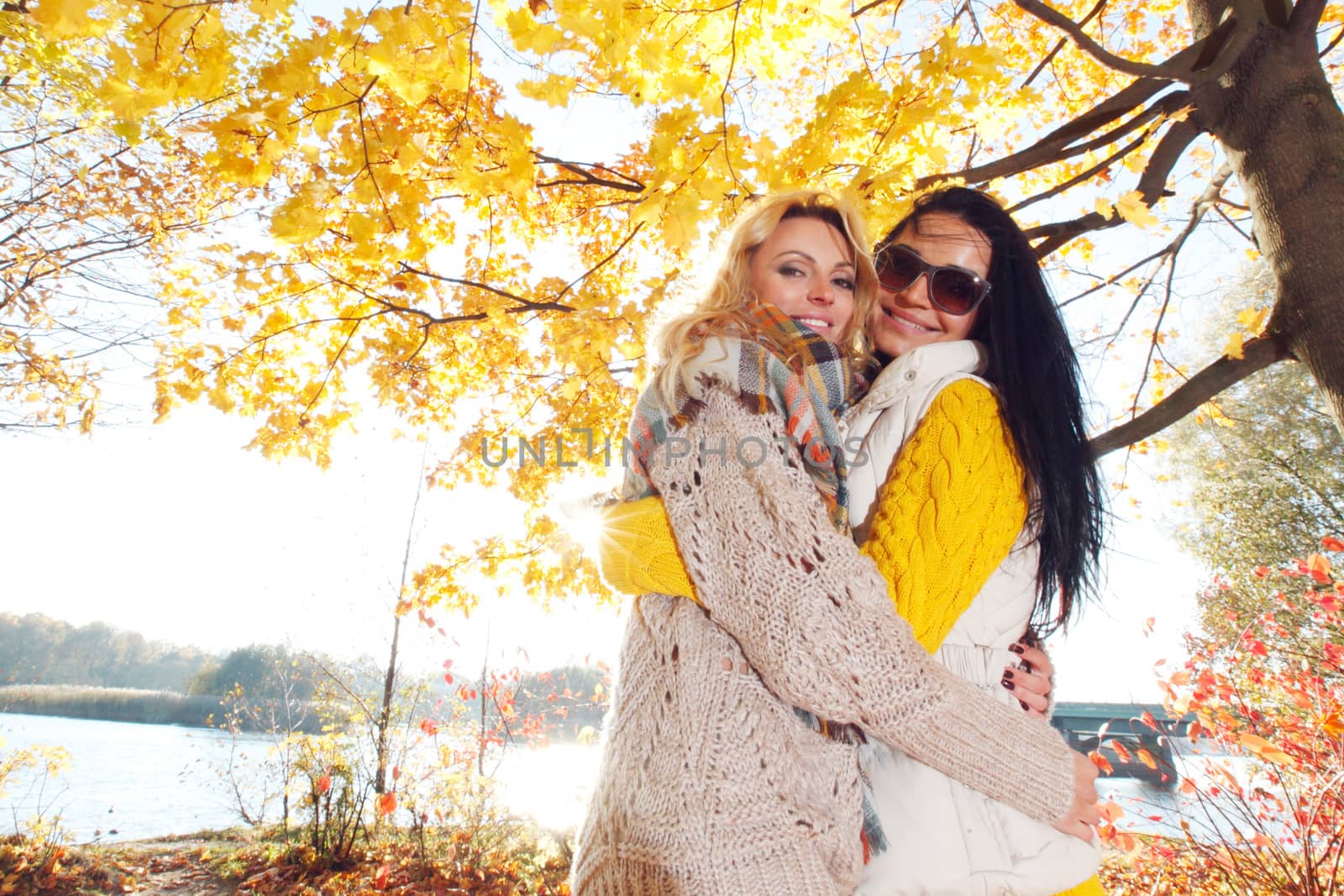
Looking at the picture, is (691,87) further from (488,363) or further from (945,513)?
(488,363)

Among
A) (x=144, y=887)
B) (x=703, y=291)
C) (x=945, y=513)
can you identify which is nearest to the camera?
(x=945, y=513)

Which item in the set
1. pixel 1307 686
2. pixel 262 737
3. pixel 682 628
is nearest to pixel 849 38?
pixel 682 628

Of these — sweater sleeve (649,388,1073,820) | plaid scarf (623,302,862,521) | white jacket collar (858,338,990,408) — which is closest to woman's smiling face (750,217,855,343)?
white jacket collar (858,338,990,408)

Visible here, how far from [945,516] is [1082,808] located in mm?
555

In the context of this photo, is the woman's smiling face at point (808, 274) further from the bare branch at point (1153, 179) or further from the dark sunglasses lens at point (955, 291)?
the bare branch at point (1153, 179)

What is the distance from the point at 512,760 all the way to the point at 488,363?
190 inches

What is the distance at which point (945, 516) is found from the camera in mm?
1074

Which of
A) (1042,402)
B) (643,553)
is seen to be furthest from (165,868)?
(1042,402)

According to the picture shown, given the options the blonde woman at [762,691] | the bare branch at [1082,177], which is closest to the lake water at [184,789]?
the bare branch at [1082,177]

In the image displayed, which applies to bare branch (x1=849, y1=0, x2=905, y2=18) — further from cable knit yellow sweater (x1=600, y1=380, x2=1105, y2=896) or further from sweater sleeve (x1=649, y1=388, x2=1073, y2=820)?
sweater sleeve (x1=649, y1=388, x2=1073, y2=820)

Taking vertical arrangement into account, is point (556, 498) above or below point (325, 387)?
below

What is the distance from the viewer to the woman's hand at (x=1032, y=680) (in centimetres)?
125

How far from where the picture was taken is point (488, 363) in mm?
4695

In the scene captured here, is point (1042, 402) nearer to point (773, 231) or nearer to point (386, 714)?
point (773, 231)
